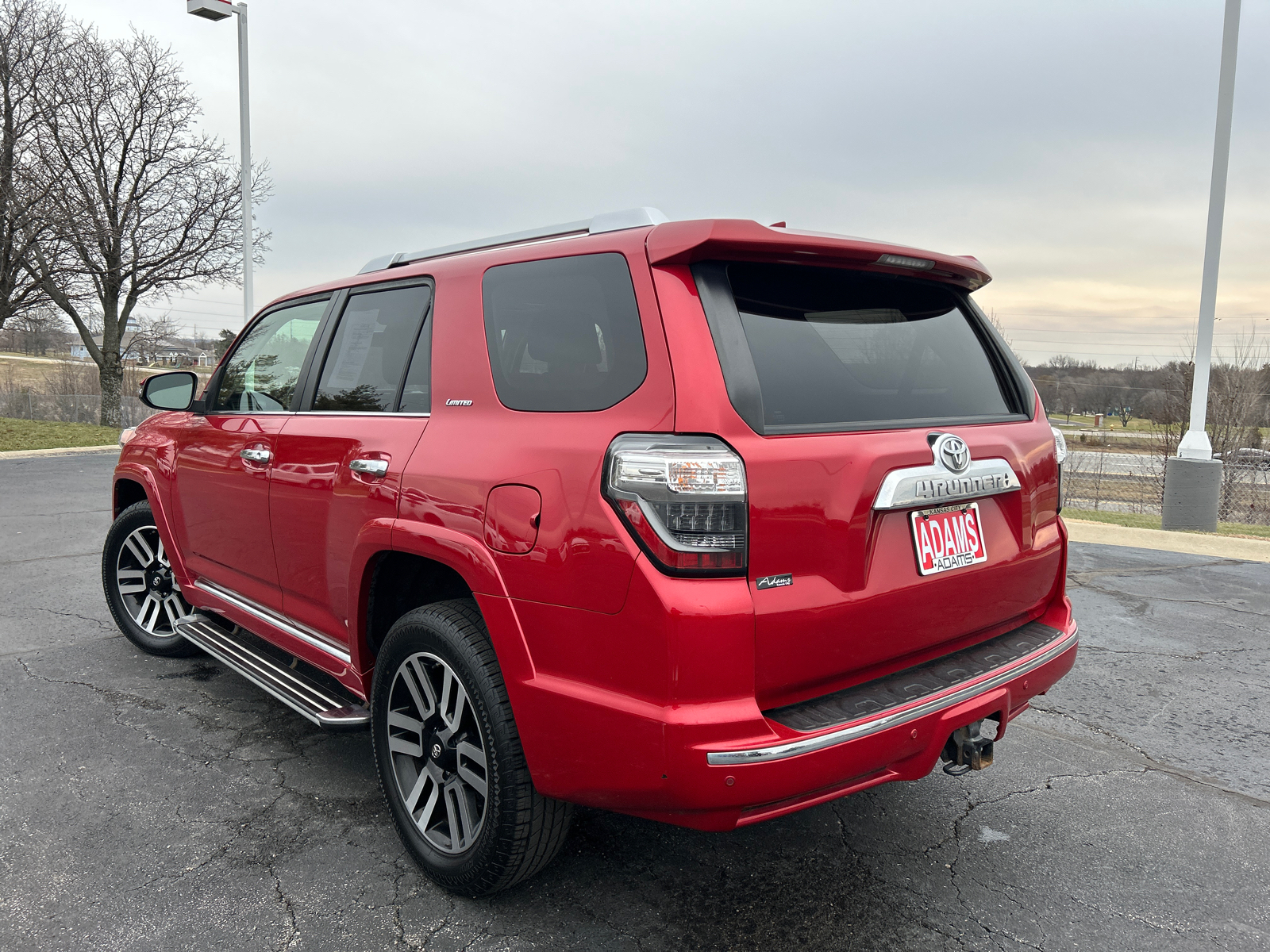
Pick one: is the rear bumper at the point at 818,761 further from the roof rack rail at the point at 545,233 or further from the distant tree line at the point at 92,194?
the distant tree line at the point at 92,194

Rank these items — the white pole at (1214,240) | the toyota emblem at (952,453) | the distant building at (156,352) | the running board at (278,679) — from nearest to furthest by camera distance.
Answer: the toyota emblem at (952,453) → the running board at (278,679) → the white pole at (1214,240) → the distant building at (156,352)

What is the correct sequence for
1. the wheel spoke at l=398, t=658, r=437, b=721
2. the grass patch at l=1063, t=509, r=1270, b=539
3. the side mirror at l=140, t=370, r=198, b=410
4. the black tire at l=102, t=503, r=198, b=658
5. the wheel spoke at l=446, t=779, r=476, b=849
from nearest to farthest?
the wheel spoke at l=446, t=779, r=476, b=849
the wheel spoke at l=398, t=658, r=437, b=721
the side mirror at l=140, t=370, r=198, b=410
the black tire at l=102, t=503, r=198, b=658
the grass patch at l=1063, t=509, r=1270, b=539

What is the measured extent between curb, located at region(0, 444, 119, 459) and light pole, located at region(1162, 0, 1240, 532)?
60.3ft

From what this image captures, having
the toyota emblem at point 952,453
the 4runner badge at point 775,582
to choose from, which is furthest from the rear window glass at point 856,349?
the 4runner badge at point 775,582

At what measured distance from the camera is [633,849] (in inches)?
115

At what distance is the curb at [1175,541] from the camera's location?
8.77 m

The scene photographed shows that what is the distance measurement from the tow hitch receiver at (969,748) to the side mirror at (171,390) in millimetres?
3686

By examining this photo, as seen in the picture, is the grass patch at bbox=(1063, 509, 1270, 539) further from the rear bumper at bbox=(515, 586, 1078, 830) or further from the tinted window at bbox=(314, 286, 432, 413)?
the tinted window at bbox=(314, 286, 432, 413)

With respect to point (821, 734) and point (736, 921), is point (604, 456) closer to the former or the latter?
point (821, 734)

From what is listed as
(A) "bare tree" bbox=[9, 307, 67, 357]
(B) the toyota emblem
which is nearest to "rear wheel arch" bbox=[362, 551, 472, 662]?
(B) the toyota emblem

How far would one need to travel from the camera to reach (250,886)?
265 cm

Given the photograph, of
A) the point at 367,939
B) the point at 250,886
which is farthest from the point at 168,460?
the point at 367,939

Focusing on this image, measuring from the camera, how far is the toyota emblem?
2.43m

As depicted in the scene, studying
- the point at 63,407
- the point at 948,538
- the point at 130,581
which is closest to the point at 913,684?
the point at 948,538
